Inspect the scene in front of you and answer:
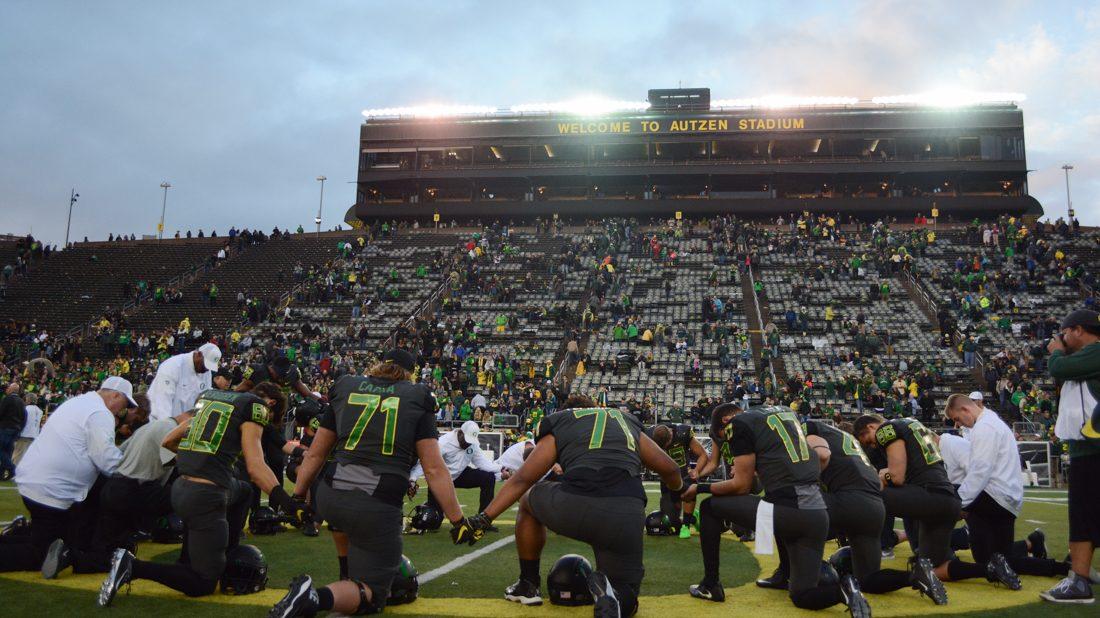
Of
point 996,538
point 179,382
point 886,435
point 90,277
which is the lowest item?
point 996,538

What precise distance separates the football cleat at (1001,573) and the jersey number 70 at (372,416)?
205 inches

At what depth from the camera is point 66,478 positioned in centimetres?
662

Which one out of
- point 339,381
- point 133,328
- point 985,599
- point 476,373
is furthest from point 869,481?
point 133,328

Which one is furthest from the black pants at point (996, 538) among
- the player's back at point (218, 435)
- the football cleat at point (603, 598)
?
the player's back at point (218, 435)

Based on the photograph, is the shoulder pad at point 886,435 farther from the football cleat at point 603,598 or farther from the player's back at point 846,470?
the football cleat at point 603,598

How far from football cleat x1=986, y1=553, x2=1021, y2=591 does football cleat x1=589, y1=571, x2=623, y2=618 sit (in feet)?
12.4

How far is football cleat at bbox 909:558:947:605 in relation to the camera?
19.3 feet

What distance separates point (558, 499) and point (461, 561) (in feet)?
10.1

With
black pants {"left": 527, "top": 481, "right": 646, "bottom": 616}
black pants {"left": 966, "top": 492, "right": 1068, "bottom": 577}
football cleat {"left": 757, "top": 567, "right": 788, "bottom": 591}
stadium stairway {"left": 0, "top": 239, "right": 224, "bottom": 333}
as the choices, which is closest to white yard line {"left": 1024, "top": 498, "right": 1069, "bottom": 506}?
black pants {"left": 966, "top": 492, "right": 1068, "bottom": 577}

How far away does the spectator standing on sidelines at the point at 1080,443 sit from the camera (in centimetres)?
587

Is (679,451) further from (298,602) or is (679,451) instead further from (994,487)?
(298,602)

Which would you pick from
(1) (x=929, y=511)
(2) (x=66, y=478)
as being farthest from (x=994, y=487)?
(2) (x=66, y=478)

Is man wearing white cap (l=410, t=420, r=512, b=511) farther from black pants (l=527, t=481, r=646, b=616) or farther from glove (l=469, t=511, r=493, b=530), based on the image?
glove (l=469, t=511, r=493, b=530)

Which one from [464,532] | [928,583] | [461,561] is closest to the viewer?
[464,532]
